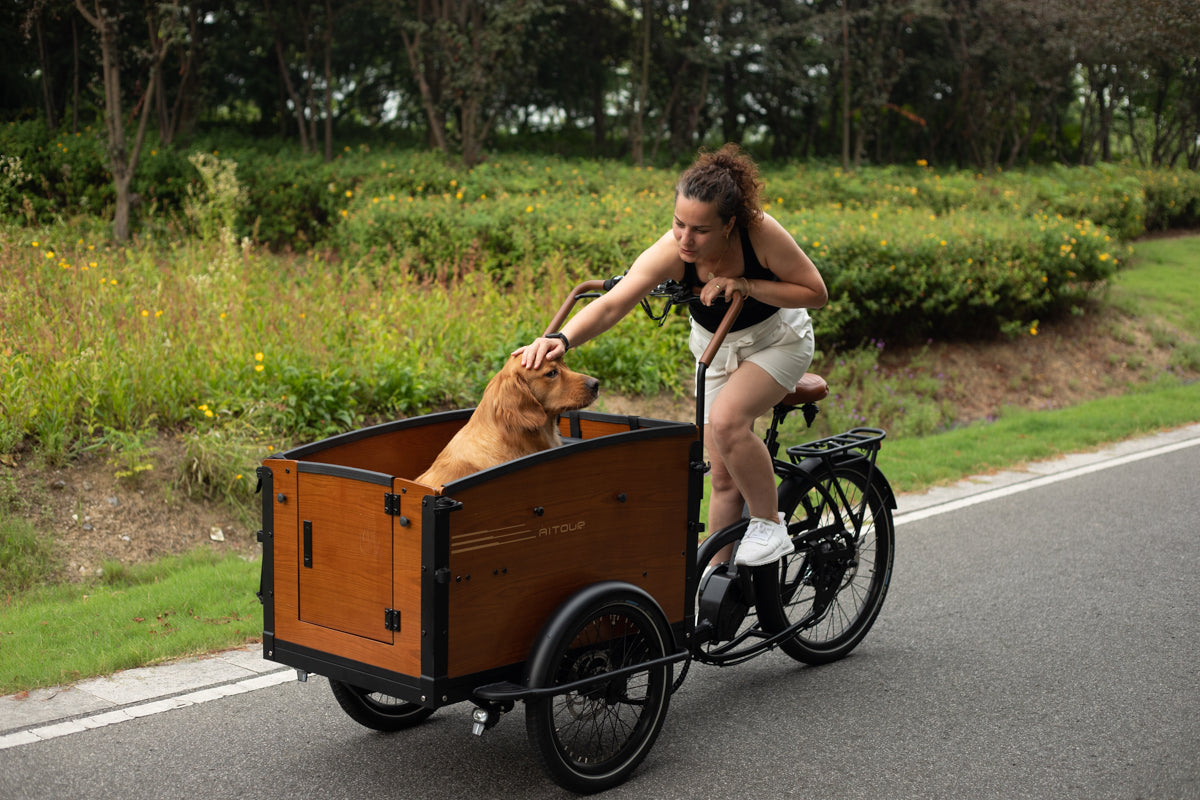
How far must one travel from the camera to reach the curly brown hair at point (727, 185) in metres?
3.88

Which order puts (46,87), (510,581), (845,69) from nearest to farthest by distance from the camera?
(510,581) → (46,87) → (845,69)

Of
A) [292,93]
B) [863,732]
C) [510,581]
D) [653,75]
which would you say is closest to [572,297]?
[510,581]

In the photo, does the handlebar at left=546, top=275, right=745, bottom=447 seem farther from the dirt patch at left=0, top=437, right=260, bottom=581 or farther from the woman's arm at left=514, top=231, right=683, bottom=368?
the dirt patch at left=0, top=437, right=260, bottom=581

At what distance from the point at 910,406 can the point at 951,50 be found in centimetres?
1635

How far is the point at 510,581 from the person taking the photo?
133 inches

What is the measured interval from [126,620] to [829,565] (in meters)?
3.18

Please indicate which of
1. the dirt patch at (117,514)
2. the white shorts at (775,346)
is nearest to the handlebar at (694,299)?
the white shorts at (775,346)

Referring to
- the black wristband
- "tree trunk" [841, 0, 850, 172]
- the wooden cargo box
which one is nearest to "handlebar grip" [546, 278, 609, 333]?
the black wristband

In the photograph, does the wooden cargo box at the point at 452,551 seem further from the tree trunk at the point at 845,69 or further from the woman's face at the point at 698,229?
the tree trunk at the point at 845,69

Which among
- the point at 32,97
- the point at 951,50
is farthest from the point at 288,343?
the point at 951,50

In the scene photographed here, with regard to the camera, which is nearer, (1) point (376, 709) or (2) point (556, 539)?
(2) point (556, 539)

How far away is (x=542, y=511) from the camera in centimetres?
342

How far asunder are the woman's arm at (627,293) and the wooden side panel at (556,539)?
1.66 ft

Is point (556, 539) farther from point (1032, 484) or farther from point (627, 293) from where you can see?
point (1032, 484)
